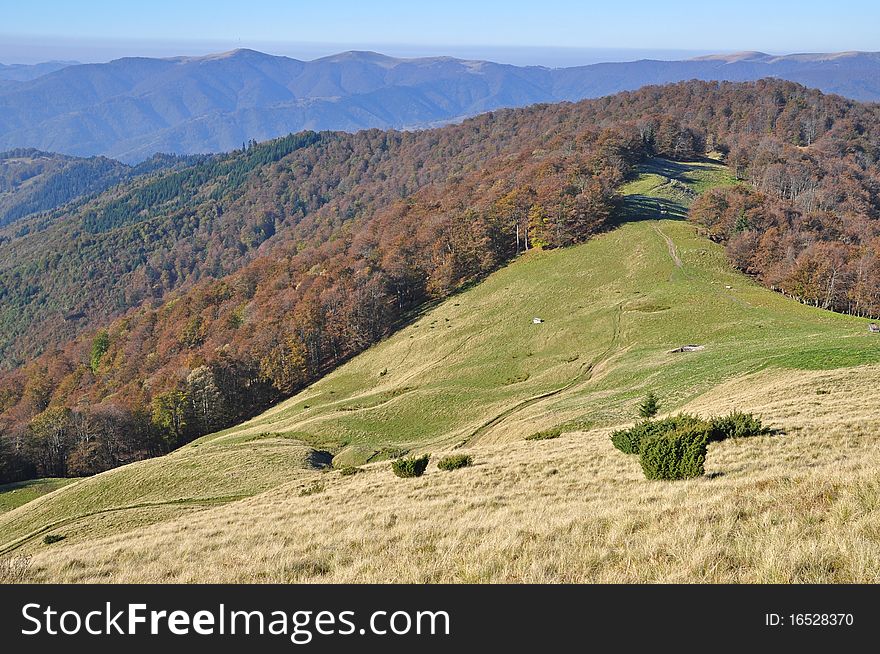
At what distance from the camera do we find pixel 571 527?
492 inches

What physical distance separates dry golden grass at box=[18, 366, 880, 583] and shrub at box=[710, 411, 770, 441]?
94 cm

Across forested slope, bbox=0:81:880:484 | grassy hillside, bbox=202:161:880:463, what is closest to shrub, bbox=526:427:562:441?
grassy hillside, bbox=202:161:880:463

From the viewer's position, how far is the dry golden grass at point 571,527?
31.0 feet

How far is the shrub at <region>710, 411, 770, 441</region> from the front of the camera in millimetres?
23109

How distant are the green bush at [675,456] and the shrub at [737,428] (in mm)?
4777

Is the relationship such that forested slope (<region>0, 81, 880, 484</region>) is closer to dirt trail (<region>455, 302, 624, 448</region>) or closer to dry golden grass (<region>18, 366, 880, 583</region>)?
dirt trail (<region>455, 302, 624, 448</region>)

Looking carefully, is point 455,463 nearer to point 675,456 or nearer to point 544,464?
point 544,464

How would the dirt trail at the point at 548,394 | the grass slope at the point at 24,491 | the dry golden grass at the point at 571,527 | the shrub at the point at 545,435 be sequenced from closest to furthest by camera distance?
the dry golden grass at the point at 571,527 < the shrub at the point at 545,435 < the dirt trail at the point at 548,394 < the grass slope at the point at 24,491

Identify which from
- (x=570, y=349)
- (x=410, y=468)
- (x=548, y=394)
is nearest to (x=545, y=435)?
(x=410, y=468)

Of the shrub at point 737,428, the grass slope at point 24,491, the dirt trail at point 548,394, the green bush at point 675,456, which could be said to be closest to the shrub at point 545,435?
the dirt trail at point 548,394

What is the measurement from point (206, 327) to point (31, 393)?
40962 mm

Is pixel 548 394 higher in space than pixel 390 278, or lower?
lower

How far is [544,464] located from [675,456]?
690 centimetres

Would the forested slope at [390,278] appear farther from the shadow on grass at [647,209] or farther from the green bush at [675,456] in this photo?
the green bush at [675,456]
